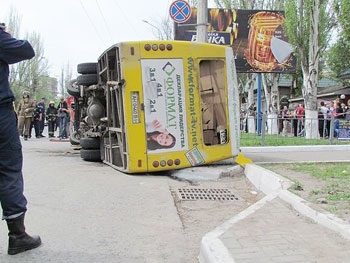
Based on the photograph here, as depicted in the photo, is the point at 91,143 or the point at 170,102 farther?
the point at 91,143

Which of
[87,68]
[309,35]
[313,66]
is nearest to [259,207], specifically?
[87,68]

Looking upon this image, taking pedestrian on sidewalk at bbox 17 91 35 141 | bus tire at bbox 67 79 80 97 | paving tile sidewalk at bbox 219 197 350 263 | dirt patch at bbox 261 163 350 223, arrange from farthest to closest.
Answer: pedestrian on sidewalk at bbox 17 91 35 141
bus tire at bbox 67 79 80 97
dirt patch at bbox 261 163 350 223
paving tile sidewalk at bbox 219 197 350 263

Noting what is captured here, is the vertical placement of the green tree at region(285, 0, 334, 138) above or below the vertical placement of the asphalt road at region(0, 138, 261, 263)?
above

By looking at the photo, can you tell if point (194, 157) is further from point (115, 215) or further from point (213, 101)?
point (115, 215)

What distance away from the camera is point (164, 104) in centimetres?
750

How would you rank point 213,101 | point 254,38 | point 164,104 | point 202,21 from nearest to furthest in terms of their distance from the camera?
point 164,104
point 213,101
point 202,21
point 254,38

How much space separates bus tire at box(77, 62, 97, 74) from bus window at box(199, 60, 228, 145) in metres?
2.62

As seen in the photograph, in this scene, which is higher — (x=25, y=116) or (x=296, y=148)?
(x=25, y=116)

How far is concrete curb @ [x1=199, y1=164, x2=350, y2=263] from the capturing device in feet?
11.7

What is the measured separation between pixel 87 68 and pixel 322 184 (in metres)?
5.57

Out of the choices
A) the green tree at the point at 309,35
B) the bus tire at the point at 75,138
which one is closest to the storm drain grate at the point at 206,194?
the bus tire at the point at 75,138

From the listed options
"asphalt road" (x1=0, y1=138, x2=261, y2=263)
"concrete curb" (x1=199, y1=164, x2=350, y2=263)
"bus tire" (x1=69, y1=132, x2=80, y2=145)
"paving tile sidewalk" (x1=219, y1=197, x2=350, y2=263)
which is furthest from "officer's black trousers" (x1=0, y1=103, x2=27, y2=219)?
"bus tire" (x1=69, y1=132, x2=80, y2=145)

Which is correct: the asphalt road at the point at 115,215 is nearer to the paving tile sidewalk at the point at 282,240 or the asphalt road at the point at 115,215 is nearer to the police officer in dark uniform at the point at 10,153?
the police officer in dark uniform at the point at 10,153

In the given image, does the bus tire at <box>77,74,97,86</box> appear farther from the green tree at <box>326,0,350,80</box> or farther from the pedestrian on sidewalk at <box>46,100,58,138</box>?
the green tree at <box>326,0,350,80</box>
